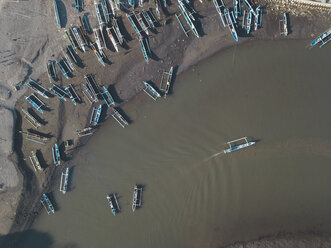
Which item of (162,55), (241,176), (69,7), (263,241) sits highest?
(69,7)

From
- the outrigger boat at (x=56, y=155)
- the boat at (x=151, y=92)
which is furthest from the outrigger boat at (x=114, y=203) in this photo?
the boat at (x=151, y=92)

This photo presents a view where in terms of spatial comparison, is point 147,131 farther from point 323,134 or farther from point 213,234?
point 323,134

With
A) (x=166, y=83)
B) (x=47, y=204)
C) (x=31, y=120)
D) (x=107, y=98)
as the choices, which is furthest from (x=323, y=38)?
(x=47, y=204)

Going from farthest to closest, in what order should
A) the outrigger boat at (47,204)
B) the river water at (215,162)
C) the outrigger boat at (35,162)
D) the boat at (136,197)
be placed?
1. the river water at (215,162)
2. the boat at (136,197)
3. the outrigger boat at (47,204)
4. the outrigger boat at (35,162)

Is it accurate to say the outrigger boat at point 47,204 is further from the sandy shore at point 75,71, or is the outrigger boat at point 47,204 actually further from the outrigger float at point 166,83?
the outrigger float at point 166,83

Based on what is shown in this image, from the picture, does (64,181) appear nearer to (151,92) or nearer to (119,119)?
(119,119)

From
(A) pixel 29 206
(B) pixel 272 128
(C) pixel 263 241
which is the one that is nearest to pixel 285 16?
(B) pixel 272 128

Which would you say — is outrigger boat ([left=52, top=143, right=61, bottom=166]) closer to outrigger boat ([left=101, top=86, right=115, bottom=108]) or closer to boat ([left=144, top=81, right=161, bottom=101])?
outrigger boat ([left=101, top=86, right=115, bottom=108])
